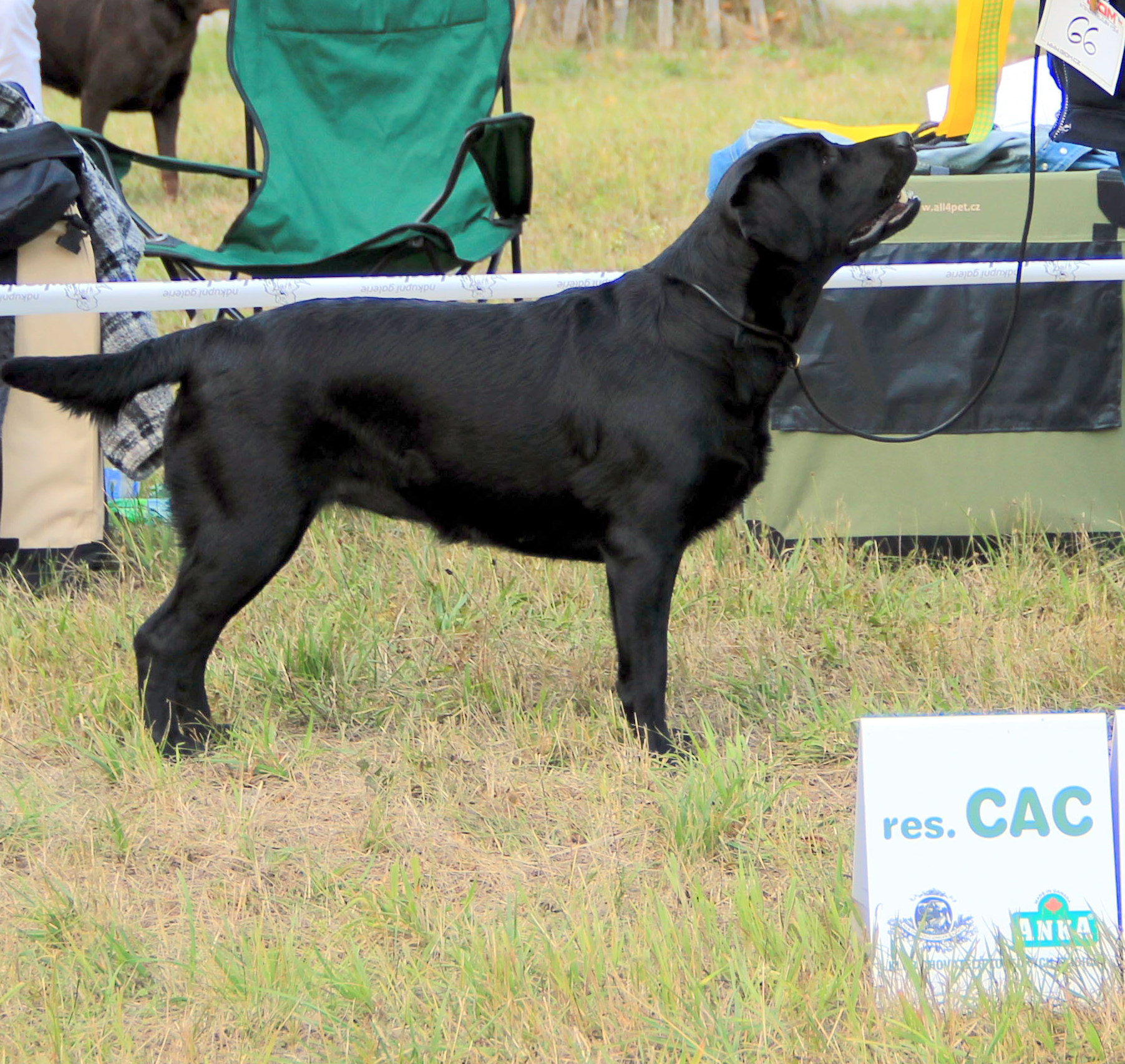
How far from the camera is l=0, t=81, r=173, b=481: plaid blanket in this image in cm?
353

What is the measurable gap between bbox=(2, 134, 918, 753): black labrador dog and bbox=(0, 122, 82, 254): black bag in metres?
0.91

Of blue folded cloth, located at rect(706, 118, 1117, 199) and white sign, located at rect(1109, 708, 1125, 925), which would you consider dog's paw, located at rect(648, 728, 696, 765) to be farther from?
blue folded cloth, located at rect(706, 118, 1117, 199)

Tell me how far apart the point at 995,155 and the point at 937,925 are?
2369 millimetres

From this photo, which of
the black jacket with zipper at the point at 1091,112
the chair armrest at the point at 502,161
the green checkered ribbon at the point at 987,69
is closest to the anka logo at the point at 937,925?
the black jacket with zipper at the point at 1091,112

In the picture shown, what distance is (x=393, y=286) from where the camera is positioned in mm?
3139

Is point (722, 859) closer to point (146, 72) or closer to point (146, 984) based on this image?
point (146, 984)

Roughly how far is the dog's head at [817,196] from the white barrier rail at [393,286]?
51 cm

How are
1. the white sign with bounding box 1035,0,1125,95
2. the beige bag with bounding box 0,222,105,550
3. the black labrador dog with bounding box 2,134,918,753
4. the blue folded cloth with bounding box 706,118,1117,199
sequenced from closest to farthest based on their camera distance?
the white sign with bounding box 1035,0,1125,95
the black labrador dog with bounding box 2,134,918,753
the beige bag with bounding box 0,222,105,550
the blue folded cloth with bounding box 706,118,1117,199

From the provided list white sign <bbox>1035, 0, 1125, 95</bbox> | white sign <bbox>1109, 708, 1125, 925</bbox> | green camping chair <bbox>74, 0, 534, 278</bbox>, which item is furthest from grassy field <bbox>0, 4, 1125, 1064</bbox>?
green camping chair <bbox>74, 0, 534, 278</bbox>

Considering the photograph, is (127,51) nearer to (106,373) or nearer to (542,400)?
(106,373)

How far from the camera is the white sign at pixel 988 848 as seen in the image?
1836mm

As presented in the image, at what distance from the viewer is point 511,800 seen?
258cm

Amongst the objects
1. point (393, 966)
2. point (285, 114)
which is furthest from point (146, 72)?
point (393, 966)

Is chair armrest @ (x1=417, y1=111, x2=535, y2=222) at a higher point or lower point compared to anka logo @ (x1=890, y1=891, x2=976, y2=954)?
higher
